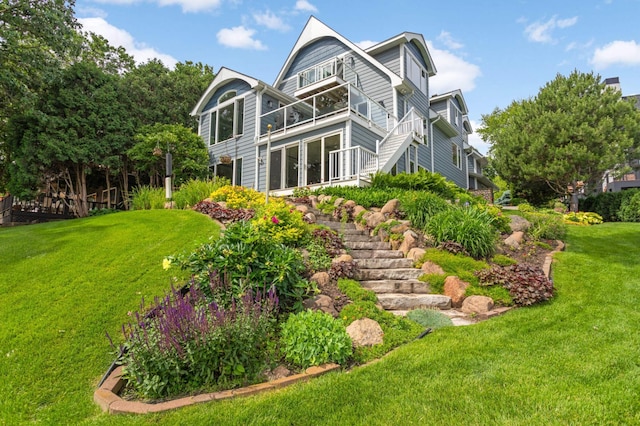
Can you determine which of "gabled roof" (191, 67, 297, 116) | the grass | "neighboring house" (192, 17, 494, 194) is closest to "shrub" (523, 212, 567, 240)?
"neighboring house" (192, 17, 494, 194)

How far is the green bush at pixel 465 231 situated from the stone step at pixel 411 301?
1596 mm

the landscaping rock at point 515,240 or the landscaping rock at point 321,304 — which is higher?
the landscaping rock at point 515,240

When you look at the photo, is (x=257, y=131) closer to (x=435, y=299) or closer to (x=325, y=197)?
(x=325, y=197)

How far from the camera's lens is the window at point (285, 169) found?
13297 mm

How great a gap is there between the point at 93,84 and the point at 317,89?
10004mm

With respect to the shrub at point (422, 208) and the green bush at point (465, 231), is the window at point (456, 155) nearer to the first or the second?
the shrub at point (422, 208)

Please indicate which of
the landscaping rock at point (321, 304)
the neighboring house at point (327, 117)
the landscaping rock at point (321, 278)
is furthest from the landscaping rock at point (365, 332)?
the neighboring house at point (327, 117)

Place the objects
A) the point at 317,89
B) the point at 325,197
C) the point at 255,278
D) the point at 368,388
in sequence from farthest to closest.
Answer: the point at 317,89 < the point at 325,197 < the point at 255,278 < the point at 368,388

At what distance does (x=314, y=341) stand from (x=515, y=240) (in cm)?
555

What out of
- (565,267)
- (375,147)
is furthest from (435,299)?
(375,147)

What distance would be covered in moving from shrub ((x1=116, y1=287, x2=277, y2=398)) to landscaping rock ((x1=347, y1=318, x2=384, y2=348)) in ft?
3.46

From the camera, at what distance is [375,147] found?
12.9m

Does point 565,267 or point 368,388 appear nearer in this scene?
point 368,388

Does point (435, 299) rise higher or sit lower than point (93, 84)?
lower
